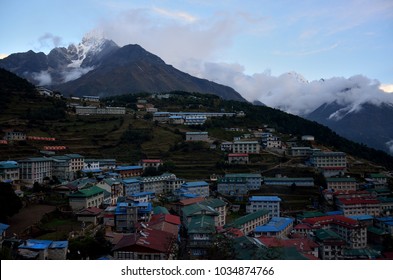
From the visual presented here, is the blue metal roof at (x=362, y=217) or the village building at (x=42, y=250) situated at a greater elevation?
the village building at (x=42, y=250)

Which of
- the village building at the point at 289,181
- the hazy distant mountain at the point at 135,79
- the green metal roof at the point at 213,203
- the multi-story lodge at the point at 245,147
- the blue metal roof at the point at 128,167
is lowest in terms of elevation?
the green metal roof at the point at 213,203

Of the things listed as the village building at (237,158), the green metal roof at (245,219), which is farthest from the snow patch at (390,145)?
the green metal roof at (245,219)

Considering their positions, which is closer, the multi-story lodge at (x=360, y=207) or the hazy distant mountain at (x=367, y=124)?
the multi-story lodge at (x=360, y=207)

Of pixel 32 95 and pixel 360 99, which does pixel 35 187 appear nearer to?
pixel 32 95

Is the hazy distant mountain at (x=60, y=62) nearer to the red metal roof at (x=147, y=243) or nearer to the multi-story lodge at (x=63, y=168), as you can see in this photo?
the multi-story lodge at (x=63, y=168)

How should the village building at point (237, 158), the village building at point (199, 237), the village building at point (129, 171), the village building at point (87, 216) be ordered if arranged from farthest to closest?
the village building at point (237, 158), the village building at point (129, 171), the village building at point (87, 216), the village building at point (199, 237)

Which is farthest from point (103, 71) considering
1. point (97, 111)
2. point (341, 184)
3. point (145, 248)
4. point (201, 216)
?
point (145, 248)

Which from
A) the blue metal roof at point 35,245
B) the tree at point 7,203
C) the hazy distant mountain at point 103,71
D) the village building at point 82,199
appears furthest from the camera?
the hazy distant mountain at point 103,71
